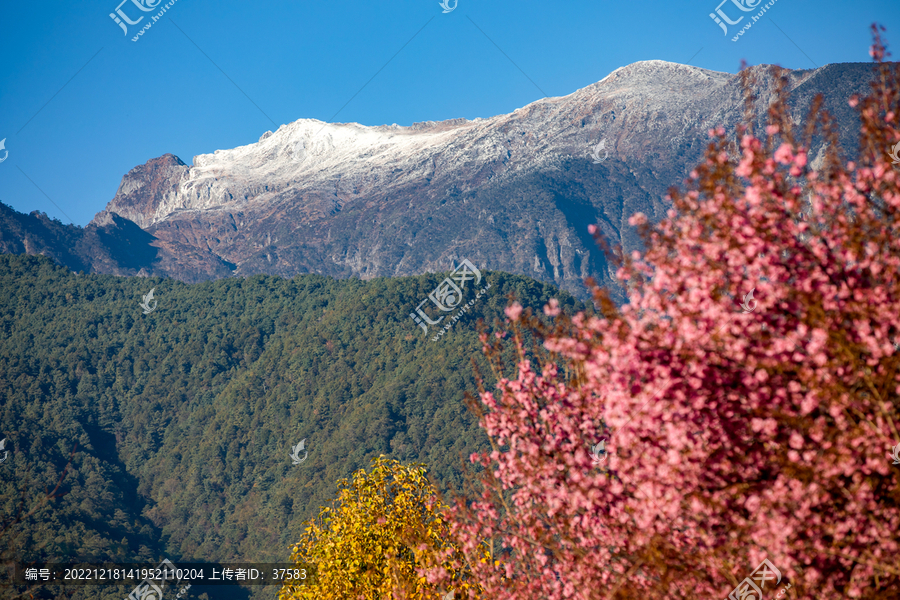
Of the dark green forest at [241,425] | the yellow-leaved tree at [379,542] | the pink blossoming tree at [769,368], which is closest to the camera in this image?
the pink blossoming tree at [769,368]

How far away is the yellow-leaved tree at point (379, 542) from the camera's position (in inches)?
631

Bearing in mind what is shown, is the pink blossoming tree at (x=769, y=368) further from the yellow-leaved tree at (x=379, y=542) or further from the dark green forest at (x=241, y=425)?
the dark green forest at (x=241, y=425)

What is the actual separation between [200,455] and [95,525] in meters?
34.8

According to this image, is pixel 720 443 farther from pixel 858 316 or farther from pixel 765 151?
pixel 765 151

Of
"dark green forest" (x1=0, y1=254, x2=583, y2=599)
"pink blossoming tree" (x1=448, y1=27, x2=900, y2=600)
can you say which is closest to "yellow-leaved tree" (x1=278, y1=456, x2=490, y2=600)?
"pink blossoming tree" (x1=448, y1=27, x2=900, y2=600)

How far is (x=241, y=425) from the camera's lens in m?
162

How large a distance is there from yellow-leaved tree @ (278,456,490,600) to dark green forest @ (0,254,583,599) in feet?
289

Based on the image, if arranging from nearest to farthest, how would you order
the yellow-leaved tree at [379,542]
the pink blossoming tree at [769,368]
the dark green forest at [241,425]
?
1. the pink blossoming tree at [769,368]
2. the yellow-leaved tree at [379,542]
3. the dark green forest at [241,425]

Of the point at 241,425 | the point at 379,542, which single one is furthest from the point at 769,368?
the point at 241,425

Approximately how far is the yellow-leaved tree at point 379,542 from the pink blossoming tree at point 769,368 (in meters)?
9.20

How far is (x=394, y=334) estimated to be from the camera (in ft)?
552

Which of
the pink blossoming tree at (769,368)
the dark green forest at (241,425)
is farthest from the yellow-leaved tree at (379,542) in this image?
the dark green forest at (241,425)

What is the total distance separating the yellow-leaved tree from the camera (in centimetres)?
1602

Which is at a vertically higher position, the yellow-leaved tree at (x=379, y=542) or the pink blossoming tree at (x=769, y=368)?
the pink blossoming tree at (x=769, y=368)
